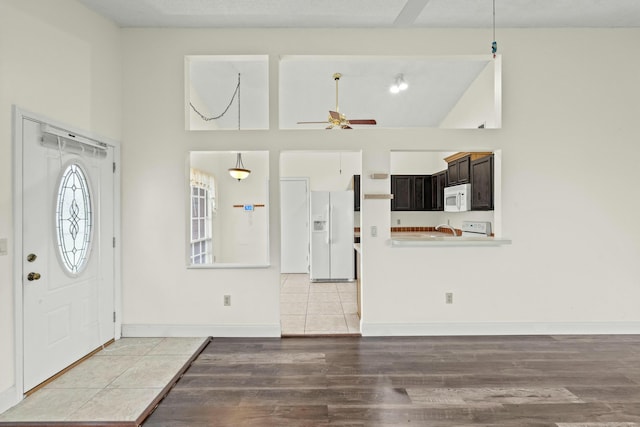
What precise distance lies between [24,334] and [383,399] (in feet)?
8.33

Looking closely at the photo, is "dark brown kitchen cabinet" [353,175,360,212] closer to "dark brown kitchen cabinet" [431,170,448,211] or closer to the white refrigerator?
the white refrigerator

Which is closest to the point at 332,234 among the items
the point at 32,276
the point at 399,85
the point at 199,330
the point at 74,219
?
the point at 399,85

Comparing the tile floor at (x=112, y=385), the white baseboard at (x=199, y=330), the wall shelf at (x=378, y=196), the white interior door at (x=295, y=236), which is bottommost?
the tile floor at (x=112, y=385)

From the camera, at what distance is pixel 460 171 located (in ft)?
17.5

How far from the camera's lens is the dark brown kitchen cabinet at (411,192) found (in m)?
6.93

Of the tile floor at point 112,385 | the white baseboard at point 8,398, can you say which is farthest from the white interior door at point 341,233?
the white baseboard at point 8,398

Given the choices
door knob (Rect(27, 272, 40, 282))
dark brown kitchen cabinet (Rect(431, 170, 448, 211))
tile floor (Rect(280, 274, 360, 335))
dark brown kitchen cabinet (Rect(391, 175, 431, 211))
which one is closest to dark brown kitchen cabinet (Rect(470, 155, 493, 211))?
dark brown kitchen cabinet (Rect(431, 170, 448, 211))

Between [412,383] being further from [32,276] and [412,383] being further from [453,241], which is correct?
[32,276]

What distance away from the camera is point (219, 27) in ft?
11.6

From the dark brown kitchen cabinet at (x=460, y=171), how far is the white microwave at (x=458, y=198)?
0.35ft

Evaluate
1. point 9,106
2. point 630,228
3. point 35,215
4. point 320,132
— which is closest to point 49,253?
point 35,215

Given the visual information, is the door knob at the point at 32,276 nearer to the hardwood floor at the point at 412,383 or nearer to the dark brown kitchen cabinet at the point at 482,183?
the hardwood floor at the point at 412,383

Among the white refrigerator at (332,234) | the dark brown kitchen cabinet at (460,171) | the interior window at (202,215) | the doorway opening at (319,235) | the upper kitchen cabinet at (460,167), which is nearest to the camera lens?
the upper kitchen cabinet at (460,167)

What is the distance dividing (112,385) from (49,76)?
93.5 inches
